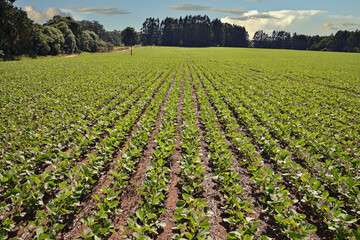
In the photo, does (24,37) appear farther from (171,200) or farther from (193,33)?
(193,33)

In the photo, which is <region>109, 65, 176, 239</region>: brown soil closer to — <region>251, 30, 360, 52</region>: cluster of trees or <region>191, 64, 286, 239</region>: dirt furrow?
<region>191, 64, 286, 239</region>: dirt furrow

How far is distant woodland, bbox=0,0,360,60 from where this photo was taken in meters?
45.8

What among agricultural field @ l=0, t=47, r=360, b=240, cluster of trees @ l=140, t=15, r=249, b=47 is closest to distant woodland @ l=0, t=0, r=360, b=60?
cluster of trees @ l=140, t=15, r=249, b=47

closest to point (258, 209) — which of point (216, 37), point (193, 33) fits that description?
point (193, 33)

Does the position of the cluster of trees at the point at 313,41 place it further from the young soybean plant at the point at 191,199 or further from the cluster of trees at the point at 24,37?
the young soybean plant at the point at 191,199

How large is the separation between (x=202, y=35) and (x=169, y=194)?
467 ft

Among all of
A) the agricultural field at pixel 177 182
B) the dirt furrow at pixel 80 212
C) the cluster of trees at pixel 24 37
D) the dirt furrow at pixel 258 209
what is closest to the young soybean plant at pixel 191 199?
the agricultural field at pixel 177 182

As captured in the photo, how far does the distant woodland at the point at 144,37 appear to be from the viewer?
45.8 meters

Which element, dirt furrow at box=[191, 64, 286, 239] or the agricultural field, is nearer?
the agricultural field

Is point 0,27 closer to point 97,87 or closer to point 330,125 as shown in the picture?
point 97,87

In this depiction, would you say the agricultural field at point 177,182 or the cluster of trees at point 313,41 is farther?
the cluster of trees at point 313,41

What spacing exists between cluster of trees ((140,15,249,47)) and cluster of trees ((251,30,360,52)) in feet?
48.5

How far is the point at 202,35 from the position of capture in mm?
131750

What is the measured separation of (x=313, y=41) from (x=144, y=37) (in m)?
122
